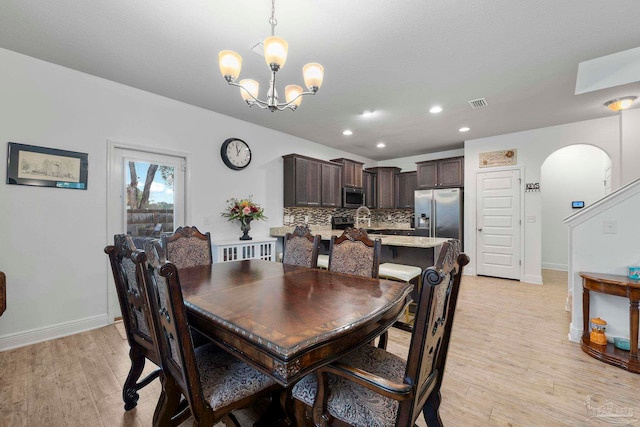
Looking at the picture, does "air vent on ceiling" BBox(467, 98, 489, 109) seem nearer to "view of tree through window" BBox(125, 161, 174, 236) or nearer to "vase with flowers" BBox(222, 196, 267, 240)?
"vase with flowers" BBox(222, 196, 267, 240)

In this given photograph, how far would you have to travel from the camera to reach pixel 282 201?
4.94 metres

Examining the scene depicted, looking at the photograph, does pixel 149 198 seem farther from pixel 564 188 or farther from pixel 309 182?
pixel 564 188

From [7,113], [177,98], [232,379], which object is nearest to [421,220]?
[177,98]

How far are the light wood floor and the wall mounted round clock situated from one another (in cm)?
247

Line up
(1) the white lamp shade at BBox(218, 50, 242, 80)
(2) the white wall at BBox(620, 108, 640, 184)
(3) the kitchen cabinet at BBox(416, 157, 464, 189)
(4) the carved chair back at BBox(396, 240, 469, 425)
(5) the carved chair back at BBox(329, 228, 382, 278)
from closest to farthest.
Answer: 1. (4) the carved chair back at BBox(396, 240, 469, 425)
2. (1) the white lamp shade at BBox(218, 50, 242, 80)
3. (5) the carved chair back at BBox(329, 228, 382, 278)
4. (2) the white wall at BBox(620, 108, 640, 184)
5. (3) the kitchen cabinet at BBox(416, 157, 464, 189)

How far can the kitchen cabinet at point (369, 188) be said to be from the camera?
6.45 meters

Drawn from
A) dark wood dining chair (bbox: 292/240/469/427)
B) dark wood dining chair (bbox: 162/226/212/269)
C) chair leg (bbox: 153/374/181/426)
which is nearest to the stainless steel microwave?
dark wood dining chair (bbox: 162/226/212/269)

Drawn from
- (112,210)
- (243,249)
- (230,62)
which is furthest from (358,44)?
(112,210)

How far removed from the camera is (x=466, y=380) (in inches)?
80.8

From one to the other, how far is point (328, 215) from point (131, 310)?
4.54 metres

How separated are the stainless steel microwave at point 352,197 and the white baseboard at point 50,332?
4.20 metres

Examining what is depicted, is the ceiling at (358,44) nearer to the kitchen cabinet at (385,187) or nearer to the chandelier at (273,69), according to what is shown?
the chandelier at (273,69)

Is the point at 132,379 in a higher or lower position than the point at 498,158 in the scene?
lower

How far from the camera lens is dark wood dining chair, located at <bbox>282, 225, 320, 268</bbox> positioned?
2480 mm
